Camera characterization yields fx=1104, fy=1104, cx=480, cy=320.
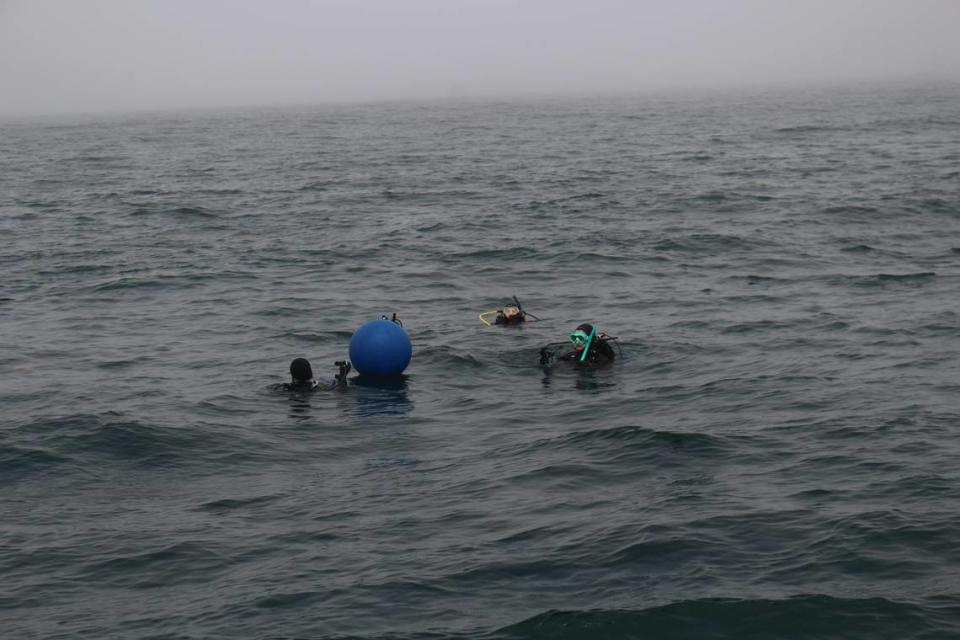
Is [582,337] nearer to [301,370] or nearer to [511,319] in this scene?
[511,319]

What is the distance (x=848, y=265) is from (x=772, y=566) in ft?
60.9

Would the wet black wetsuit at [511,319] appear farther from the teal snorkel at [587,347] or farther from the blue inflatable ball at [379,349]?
the blue inflatable ball at [379,349]

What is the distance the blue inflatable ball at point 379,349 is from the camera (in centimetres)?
1886

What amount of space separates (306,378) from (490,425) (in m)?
3.47

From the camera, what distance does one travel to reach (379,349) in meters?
18.8

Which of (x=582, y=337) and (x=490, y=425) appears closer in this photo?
(x=490, y=425)

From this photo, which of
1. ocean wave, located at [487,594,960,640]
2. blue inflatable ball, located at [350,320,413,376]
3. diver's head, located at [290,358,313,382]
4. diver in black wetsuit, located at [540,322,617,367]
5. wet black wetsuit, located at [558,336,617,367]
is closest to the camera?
ocean wave, located at [487,594,960,640]

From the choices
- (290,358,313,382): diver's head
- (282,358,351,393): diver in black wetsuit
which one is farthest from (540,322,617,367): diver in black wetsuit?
(290,358,313,382): diver's head

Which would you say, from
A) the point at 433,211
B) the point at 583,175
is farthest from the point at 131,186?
the point at 583,175

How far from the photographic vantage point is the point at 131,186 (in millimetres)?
49469

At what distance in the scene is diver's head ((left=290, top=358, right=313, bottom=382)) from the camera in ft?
60.4

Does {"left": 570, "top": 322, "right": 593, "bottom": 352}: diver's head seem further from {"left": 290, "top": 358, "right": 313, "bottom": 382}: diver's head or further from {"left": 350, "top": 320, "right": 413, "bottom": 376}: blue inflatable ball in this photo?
{"left": 290, "top": 358, "right": 313, "bottom": 382}: diver's head

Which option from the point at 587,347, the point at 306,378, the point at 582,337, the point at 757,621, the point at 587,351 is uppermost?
the point at 582,337

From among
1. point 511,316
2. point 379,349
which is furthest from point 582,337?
point 379,349
